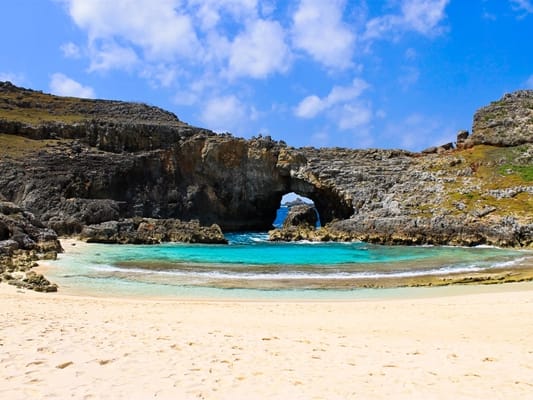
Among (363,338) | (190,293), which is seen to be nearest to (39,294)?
(190,293)

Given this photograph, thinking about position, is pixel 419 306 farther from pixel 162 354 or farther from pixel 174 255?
pixel 174 255

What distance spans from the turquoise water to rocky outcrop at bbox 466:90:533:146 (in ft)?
80.3

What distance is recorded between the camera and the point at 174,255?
37.4m

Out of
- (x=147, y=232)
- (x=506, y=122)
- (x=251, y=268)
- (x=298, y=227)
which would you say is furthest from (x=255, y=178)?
(x=251, y=268)

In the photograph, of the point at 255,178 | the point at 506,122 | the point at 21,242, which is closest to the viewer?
the point at 21,242

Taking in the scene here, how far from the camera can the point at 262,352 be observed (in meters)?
9.55

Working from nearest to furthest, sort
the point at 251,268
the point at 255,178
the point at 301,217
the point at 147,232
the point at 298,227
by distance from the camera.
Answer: the point at 251,268
the point at 147,232
the point at 298,227
the point at 301,217
the point at 255,178

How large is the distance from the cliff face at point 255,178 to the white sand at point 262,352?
1469 inches

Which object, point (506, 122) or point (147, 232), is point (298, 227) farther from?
point (506, 122)

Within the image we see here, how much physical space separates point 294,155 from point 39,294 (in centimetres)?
4954

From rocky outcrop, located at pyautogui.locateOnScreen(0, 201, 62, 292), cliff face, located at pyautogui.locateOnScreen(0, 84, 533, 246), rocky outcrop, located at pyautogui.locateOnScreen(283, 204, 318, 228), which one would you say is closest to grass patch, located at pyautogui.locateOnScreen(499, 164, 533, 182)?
cliff face, located at pyautogui.locateOnScreen(0, 84, 533, 246)

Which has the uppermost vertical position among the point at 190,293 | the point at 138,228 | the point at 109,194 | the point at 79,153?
the point at 79,153

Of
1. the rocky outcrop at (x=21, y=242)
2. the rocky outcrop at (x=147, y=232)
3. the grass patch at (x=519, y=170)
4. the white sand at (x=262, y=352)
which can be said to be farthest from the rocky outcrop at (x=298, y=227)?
the white sand at (x=262, y=352)

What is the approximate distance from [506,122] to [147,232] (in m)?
48.0
